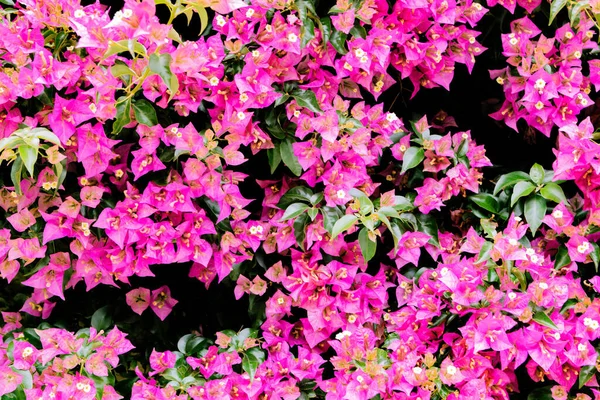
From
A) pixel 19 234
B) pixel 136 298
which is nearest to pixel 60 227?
pixel 19 234

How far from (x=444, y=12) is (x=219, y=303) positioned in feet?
3.71

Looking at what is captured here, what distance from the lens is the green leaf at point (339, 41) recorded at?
5.60ft

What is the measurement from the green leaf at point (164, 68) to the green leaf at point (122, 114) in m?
0.26

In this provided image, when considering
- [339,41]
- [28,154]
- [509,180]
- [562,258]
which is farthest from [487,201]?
[28,154]

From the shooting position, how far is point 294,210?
1702 millimetres

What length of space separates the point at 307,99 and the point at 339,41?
176 mm

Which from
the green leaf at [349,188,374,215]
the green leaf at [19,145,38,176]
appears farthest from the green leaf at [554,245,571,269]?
the green leaf at [19,145,38,176]

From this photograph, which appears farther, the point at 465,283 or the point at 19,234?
the point at 19,234

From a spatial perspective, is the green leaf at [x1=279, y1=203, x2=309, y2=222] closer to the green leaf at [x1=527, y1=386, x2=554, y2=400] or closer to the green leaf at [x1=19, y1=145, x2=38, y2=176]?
the green leaf at [x1=19, y1=145, x2=38, y2=176]

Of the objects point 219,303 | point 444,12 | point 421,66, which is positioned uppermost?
point 444,12

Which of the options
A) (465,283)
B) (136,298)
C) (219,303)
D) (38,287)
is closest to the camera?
(465,283)

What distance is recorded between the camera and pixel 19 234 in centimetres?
177

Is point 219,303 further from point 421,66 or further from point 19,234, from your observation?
point 421,66

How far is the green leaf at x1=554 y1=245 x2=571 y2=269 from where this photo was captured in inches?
69.4
